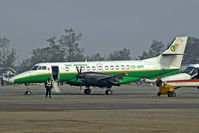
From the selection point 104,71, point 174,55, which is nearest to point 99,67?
point 104,71

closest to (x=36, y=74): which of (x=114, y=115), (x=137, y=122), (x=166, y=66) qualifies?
(x=166, y=66)

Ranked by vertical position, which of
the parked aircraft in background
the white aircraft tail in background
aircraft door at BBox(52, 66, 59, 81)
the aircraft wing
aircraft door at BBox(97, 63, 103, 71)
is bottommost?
the parked aircraft in background

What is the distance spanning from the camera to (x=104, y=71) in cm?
4959

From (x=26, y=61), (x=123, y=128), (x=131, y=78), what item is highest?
(x=26, y=61)

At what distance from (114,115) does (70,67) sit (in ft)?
90.1

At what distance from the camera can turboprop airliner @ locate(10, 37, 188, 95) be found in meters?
Answer: 48.0

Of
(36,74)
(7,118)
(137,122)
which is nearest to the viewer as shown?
(137,122)

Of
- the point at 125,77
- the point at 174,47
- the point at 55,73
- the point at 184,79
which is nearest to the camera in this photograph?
the point at 184,79

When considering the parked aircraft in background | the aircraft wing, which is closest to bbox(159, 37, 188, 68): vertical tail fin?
the aircraft wing

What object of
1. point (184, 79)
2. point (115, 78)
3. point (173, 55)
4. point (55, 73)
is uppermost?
point (173, 55)

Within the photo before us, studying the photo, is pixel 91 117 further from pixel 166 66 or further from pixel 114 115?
pixel 166 66

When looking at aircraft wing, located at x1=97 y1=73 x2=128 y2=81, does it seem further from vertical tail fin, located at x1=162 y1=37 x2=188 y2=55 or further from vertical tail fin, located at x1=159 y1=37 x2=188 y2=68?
vertical tail fin, located at x1=162 y1=37 x2=188 y2=55

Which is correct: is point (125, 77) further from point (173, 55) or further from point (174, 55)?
point (174, 55)

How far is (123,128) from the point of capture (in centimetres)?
1709
